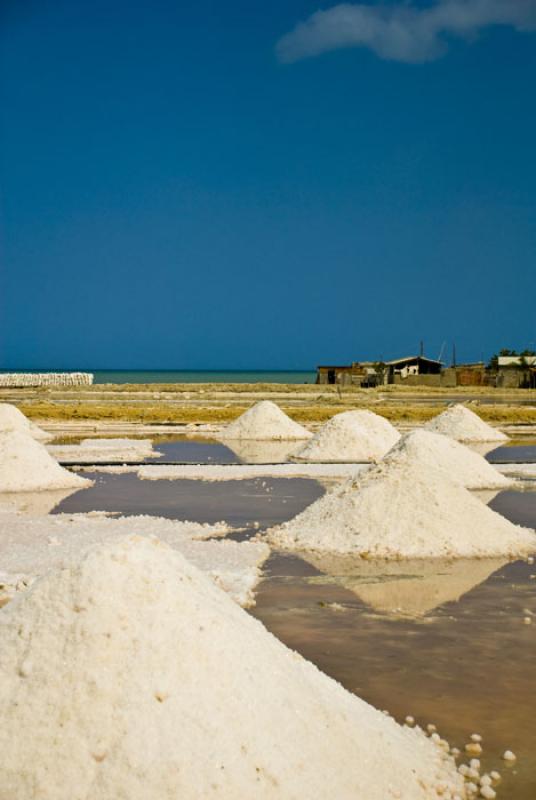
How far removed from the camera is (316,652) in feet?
19.2

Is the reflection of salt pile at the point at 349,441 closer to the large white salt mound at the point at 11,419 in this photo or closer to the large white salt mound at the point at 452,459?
the large white salt mound at the point at 452,459

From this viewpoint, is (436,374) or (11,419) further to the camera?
(436,374)

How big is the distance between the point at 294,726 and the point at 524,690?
79.3 inches

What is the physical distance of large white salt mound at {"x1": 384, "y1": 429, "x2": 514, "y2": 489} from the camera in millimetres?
13320

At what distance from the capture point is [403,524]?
900 centimetres

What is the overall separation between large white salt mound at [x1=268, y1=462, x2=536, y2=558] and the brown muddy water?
12.4 inches

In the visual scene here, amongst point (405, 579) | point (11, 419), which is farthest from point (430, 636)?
point (11, 419)

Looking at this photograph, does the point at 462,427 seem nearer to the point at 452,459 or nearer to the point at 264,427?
the point at 264,427

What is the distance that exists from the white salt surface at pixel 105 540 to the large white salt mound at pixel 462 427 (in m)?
12.4

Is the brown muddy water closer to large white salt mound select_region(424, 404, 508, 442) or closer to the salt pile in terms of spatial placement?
the salt pile

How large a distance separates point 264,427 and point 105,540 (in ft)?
51.9

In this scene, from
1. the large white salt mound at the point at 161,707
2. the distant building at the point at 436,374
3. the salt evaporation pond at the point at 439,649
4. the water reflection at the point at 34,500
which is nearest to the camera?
the large white salt mound at the point at 161,707

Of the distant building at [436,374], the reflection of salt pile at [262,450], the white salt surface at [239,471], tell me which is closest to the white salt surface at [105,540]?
the white salt surface at [239,471]

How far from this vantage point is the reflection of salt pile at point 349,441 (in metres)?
17.6
